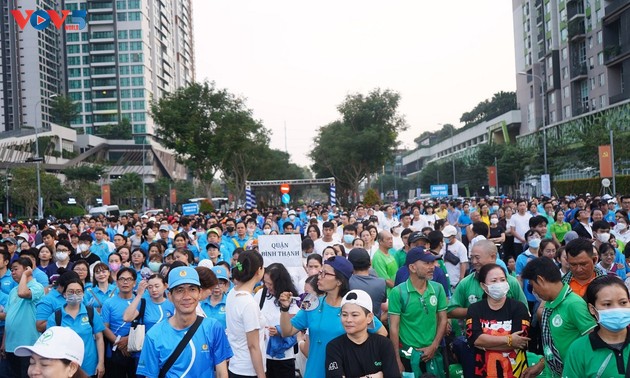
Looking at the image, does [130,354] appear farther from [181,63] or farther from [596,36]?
[181,63]

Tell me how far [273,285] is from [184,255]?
3133 mm

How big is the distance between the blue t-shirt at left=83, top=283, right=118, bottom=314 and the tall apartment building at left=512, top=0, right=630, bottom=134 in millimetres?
38669

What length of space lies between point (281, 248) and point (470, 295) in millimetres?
3706

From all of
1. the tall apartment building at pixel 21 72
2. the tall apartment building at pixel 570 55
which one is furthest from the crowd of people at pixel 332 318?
the tall apartment building at pixel 21 72

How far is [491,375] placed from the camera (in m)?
4.80

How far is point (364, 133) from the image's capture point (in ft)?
155

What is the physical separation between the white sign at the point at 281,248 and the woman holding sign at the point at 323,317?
360 centimetres

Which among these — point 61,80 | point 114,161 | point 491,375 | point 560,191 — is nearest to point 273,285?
point 491,375

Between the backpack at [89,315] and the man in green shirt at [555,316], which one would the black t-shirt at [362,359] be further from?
the backpack at [89,315]

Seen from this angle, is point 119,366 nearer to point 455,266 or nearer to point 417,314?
point 417,314

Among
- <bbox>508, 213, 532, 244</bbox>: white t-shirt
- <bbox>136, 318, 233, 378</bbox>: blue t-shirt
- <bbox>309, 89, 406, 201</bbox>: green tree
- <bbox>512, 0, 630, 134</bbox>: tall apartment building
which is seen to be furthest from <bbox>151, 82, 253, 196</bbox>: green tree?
<bbox>136, 318, 233, 378</bbox>: blue t-shirt

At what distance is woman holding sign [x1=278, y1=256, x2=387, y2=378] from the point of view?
4.61 m

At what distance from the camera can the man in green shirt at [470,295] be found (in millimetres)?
5062

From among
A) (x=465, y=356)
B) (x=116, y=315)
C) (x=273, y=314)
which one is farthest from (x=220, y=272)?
(x=465, y=356)
